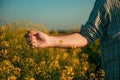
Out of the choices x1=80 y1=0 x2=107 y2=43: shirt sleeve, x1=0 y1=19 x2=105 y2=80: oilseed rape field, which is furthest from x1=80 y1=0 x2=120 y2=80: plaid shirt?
x1=0 y1=19 x2=105 y2=80: oilseed rape field

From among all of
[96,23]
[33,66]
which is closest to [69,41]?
[96,23]

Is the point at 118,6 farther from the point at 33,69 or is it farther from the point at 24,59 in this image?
the point at 24,59

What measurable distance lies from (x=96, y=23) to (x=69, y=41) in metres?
0.23

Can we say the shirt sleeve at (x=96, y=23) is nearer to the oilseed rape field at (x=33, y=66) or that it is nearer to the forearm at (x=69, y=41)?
the forearm at (x=69, y=41)

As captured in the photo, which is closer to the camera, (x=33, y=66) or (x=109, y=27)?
(x=109, y=27)

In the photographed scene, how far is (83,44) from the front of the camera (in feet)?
7.32

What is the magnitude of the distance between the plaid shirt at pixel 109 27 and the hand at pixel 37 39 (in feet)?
1.19

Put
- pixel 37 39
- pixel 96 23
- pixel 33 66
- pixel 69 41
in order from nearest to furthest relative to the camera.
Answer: pixel 37 39 → pixel 69 41 → pixel 96 23 → pixel 33 66

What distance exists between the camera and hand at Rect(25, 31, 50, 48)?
1874 mm

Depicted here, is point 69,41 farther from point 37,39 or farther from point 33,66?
point 33,66

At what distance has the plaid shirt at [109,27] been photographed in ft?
7.46

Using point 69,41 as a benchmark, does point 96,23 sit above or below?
above

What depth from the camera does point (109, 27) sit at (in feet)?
7.52

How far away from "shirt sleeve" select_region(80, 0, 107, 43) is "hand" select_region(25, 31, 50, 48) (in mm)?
362
